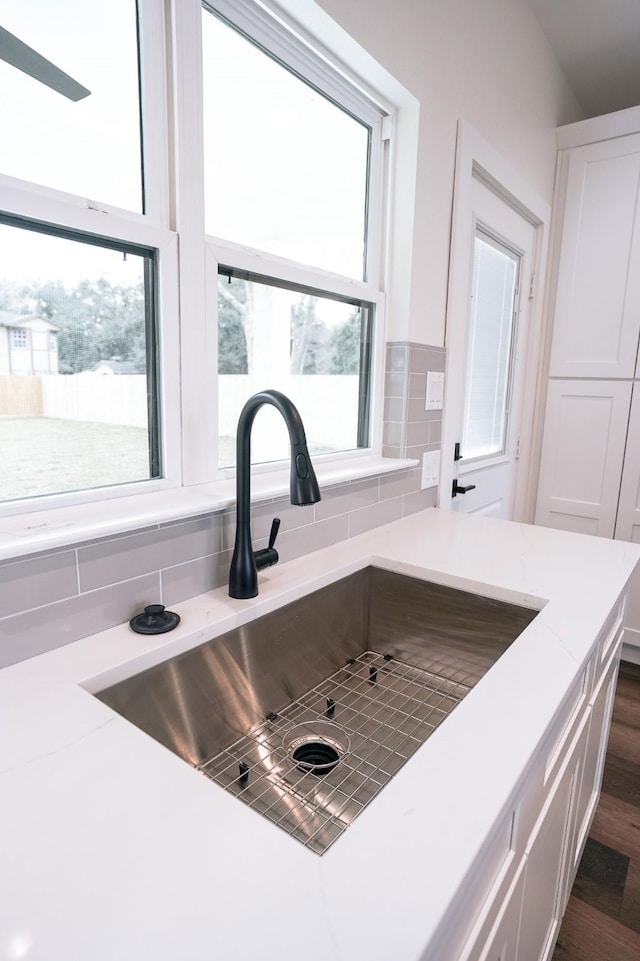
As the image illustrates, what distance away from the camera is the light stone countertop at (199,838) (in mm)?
431

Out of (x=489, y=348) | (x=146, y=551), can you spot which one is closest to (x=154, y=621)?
(x=146, y=551)

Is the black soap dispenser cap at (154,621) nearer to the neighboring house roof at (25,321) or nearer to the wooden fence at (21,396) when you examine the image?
the wooden fence at (21,396)

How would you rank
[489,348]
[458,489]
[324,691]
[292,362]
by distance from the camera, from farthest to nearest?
[489,348]
[458,489]
[292,362]
[324,691]

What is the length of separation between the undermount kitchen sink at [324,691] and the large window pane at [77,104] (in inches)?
31.8

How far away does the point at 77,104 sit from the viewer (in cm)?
89

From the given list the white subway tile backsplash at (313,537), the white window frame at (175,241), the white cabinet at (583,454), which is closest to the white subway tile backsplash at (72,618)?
the white window frame at (175,241)

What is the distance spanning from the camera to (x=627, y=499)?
2514mm

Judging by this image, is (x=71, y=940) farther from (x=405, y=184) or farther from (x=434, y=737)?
(x=405, y=184)

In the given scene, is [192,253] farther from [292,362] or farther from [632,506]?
[632,506]

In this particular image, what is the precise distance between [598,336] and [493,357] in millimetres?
600

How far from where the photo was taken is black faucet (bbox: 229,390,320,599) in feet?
3.04

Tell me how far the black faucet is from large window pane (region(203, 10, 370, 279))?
0.44 metres

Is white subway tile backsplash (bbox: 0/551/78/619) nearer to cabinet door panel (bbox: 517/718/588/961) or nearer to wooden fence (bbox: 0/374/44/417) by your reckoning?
wooden fence (bbox: 0/374/44/417)

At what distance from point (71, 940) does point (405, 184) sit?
1.74 meters
